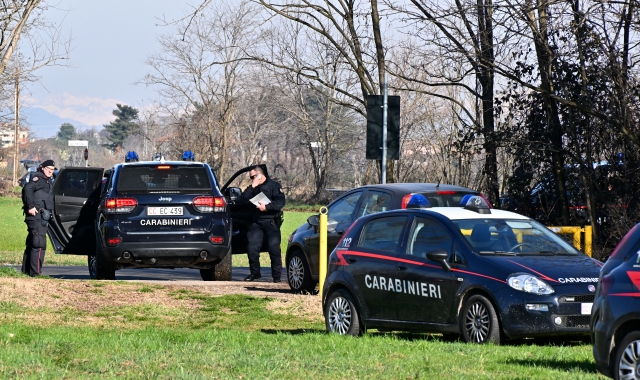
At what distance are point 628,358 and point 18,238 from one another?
31341mm

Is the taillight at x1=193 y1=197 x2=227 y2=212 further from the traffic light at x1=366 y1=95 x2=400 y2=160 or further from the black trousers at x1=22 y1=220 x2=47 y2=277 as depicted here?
the traffic light at x1=366 y1=95 x2=400 y2=160

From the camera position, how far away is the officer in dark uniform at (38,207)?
1581cm

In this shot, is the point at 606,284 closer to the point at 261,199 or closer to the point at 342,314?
the point at 342,314

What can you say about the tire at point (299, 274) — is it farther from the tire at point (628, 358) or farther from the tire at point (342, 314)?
the tire at point (628, 358)

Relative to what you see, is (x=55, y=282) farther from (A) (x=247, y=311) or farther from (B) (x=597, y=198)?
(B) (x=597, y=198)

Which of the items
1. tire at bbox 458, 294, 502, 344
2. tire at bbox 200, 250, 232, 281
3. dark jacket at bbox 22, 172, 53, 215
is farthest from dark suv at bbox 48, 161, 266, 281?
tire at bbox 458, 294, 502, 344

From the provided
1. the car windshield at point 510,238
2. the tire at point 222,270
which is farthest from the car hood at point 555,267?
the tire at point 222,270

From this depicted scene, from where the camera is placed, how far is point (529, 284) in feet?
29.2

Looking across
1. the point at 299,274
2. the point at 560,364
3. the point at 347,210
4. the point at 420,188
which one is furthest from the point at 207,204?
the point at 560,364

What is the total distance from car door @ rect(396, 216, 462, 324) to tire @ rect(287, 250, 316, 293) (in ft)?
15.0

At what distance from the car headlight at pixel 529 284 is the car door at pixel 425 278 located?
533 mm

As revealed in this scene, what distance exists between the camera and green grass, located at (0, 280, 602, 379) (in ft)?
23.1

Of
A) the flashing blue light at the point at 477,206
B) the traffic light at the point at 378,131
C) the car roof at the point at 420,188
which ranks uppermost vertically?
the traffic light at the point at 378,131

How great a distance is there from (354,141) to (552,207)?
56445mm
